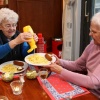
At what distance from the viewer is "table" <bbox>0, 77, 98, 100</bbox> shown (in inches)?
47.8

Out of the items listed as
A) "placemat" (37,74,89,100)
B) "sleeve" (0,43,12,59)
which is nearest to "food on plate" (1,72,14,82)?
"placemat" (37,74,89,100)

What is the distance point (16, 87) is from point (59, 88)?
0.28 m

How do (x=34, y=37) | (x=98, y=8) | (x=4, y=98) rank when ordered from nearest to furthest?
(x=4, y=98)
(x=34, y=37)
(x=98, y=8)

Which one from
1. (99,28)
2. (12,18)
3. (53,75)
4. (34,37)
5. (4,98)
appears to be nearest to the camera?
(4,98)

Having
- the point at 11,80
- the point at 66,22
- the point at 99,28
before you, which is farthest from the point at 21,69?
the point at 66,22

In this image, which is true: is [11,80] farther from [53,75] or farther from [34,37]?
[34,37]

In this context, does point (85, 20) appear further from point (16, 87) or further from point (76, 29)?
point (16, 87)

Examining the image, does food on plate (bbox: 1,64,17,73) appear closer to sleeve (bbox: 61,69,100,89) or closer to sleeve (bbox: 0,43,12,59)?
sleeve (bbox: 0,43,12,59)

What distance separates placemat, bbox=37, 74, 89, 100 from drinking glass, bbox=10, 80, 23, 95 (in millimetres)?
154

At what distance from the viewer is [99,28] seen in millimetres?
1395

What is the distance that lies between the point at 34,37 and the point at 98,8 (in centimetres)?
161

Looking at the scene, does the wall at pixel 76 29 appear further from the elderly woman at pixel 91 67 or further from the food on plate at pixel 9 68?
the food on plate at pixel 9 68

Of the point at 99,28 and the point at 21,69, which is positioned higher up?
the point at 99,28

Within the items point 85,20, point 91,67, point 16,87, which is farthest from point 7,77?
point 85,20
